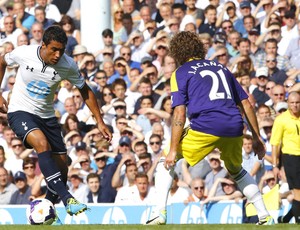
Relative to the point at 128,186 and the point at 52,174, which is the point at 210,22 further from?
the point at 52,174

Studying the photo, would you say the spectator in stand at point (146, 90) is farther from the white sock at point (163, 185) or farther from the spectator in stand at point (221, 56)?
the white sock at point (163, 185)

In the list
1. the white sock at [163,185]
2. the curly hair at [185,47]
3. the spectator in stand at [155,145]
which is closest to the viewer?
the curly hair at [185,47]

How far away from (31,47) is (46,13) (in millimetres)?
10165

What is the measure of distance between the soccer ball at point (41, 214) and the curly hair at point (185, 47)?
2.16 m

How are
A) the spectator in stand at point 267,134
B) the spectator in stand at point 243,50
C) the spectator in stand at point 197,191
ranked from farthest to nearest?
the spectator in stand at point 243,50, the spectator in stand at point 267,134, the spectator in stand at point 197,191

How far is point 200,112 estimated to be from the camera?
439 inches

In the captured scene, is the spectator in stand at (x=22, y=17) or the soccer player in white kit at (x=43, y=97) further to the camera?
the spectator in stand at (x=22, y=17)

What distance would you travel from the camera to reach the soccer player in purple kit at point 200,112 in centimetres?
1105

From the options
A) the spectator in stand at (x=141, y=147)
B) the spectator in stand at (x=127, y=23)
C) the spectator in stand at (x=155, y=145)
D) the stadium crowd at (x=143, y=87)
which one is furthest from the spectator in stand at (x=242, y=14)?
the spectator in stand at (x=141, y=147)

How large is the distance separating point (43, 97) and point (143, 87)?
264 inches

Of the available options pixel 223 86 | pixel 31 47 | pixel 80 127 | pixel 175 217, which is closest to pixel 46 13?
pixel 80 127

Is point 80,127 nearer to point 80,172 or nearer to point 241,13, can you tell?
point 80,172

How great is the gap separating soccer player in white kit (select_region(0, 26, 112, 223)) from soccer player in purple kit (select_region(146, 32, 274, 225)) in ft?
4.28

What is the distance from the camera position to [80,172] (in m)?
17.8
